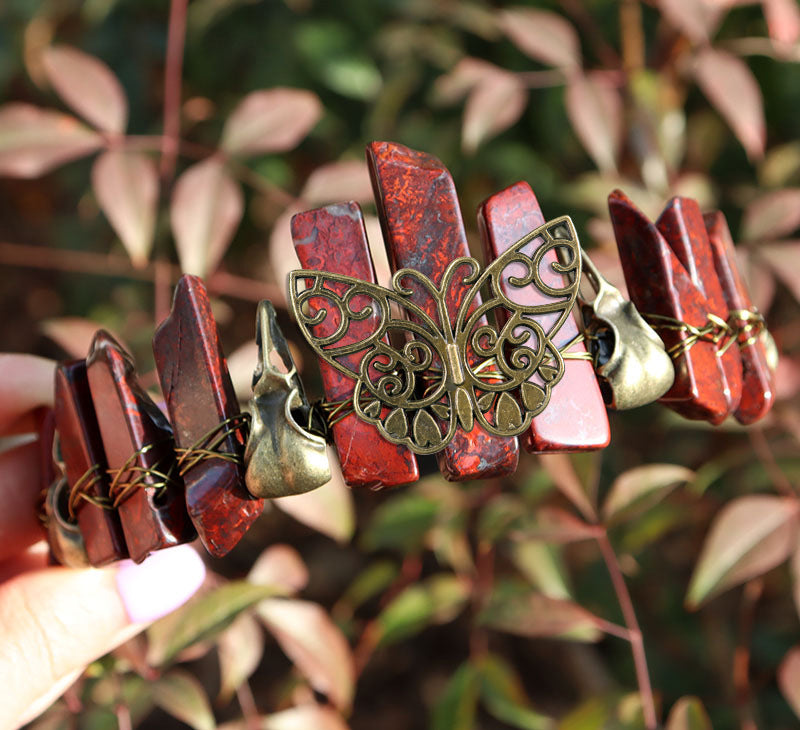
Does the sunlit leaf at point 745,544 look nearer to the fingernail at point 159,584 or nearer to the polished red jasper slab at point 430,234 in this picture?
the polished red jasper slab at point 430,234

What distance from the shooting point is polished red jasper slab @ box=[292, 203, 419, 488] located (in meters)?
0.51

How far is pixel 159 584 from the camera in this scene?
0.64m

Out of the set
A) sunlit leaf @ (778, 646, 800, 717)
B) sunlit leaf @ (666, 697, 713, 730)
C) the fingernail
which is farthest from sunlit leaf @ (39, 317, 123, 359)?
sunlit leaf @ (778, 646, 800, 717)

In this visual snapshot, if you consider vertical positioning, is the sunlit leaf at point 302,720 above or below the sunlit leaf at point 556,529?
below

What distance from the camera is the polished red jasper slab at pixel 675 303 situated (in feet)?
1.84

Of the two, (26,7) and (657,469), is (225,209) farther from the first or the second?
(26,7)

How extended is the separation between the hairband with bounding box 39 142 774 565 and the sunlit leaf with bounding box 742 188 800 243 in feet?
1.15

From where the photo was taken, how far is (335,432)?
0.51m

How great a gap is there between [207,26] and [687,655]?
1232mm

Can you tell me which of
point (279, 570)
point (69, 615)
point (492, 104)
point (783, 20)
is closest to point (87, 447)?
point (69, 615)

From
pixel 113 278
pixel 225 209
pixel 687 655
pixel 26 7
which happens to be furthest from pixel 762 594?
pixel 26 7

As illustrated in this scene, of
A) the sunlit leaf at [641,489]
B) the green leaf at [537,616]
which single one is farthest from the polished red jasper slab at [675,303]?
the green leaf at [537,616]

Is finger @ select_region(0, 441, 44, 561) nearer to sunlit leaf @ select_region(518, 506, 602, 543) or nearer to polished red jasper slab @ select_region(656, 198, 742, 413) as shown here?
sunlit leaf @ select_region(518, 506, 602, 543)

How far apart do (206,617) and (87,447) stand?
0.61ft
